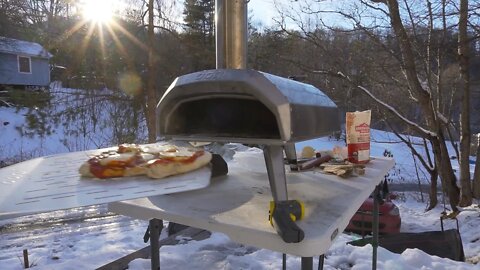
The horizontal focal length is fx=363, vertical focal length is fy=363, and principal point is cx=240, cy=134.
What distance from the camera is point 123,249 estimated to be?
11.3 ft

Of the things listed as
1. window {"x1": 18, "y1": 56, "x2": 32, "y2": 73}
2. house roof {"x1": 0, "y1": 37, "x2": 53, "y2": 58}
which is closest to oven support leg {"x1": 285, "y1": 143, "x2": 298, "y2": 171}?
house roof {"x1": 0, "y1": 37, "x2": 53, "y2": 58}

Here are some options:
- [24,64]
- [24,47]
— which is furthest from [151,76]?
[24,64]

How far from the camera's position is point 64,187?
849 mm

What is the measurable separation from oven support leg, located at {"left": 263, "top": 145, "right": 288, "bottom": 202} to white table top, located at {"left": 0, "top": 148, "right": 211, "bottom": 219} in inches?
6.9

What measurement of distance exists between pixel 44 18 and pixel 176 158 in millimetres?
11505

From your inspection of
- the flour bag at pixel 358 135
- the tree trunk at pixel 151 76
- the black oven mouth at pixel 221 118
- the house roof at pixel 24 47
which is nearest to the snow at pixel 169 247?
the black oven mouth at pixel 221 118

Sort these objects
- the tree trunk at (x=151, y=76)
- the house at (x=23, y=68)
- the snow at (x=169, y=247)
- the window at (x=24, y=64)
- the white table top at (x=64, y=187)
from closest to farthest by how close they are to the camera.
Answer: the white table top at (x=64, y=187)
the snow at (x=169, y=247)
the tree trunk at (x=151, y=76)
the house at (x=23, y=68)
the window at (x=24, y=64)

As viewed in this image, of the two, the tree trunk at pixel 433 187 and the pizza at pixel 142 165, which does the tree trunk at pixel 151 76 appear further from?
the pizza at pixel 142 165

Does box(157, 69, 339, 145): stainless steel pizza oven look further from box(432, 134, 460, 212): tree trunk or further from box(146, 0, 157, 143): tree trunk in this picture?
box(146, 0, 157, 143): tree trunk

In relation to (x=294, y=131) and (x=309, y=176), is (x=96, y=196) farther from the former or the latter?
(x=309, y=176)

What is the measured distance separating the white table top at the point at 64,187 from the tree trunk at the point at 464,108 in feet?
22.1

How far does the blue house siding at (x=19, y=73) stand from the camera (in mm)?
19109

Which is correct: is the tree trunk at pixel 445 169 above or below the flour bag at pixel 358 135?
below

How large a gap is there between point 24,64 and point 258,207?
22962mm
